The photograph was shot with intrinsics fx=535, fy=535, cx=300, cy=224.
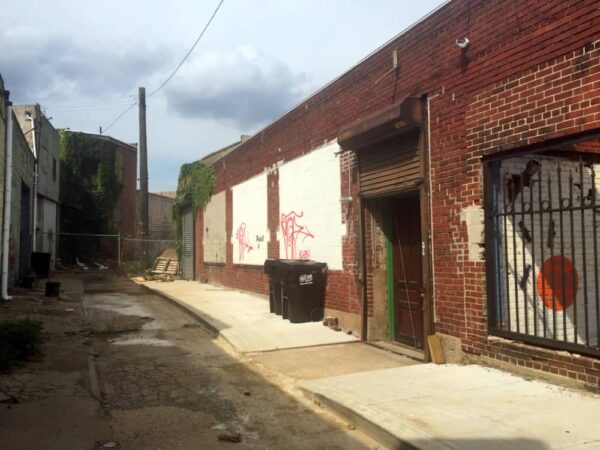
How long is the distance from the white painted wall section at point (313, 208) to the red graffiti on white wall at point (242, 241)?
2.78m

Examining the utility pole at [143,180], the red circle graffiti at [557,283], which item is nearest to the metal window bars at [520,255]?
the red circle graffiti at [557,283]

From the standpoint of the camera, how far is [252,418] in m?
5.34

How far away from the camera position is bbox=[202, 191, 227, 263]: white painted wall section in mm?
18812

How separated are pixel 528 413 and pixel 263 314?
7764mm

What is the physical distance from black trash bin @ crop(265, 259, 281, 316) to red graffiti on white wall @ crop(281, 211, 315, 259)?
0.78 m

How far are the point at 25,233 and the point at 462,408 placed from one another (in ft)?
57.1

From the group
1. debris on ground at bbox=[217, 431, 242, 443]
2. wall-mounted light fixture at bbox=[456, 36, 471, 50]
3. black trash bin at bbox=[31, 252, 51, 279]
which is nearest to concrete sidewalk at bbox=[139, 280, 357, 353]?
debris on ground at bbox=[217, 431, 242, 443]

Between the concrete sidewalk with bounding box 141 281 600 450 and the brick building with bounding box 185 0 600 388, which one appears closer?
the concrete sidewalk with bounding box 141 281 600 450

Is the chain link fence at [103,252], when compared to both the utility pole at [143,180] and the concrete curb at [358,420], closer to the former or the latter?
the utility pole at [143,180]

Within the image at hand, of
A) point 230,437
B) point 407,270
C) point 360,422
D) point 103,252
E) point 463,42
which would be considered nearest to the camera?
point 230,437

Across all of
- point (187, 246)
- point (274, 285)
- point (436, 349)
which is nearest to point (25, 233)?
point (187, 246)

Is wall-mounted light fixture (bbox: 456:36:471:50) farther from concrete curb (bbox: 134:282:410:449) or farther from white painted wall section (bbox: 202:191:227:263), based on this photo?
white painted wall section (bbox: 202:191:227:263)

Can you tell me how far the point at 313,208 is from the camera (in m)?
11.4

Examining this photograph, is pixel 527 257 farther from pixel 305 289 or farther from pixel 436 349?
pixel 305 289
